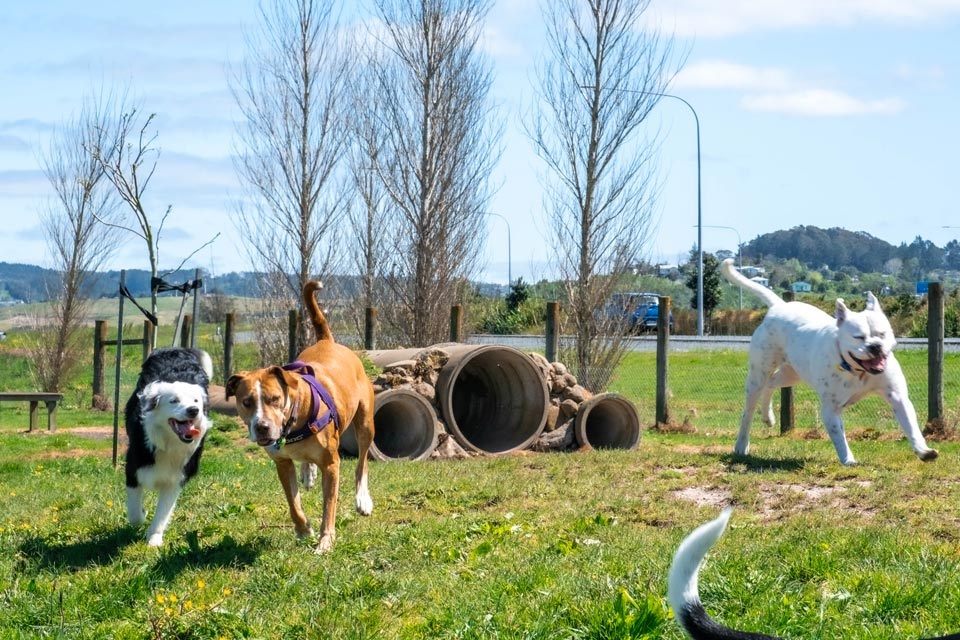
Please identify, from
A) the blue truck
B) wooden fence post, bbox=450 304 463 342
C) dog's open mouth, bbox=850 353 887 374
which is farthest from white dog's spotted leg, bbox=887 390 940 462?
wooden fence post, bbox=450 304 463 342

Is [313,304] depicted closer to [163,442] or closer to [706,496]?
[163,442]

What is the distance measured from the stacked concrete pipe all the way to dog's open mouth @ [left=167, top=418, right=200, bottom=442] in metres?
6.04

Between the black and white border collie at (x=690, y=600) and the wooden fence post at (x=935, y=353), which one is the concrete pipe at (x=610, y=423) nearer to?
the wooden fence post at (x=935, y=353)

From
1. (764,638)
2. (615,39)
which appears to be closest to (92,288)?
(615,39)

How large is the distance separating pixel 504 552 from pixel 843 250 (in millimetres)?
167533

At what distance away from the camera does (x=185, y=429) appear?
714cm

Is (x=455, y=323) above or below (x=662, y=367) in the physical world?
above

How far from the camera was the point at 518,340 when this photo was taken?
33.4 meters

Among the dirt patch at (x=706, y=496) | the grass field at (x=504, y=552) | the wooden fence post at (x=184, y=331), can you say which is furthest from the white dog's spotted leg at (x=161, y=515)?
the wooden fence post at (x=184, y=331)

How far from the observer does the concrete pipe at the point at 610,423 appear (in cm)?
1340

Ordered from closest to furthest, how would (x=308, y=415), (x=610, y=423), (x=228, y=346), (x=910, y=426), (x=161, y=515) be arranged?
1. (x=308, y=415)
2. (x=161, y=515)
3. (x=910, y=426)
4. (x=610, y=423)
5. (x=228, y=346)

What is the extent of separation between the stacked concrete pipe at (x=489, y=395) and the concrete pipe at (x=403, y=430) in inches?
15.1

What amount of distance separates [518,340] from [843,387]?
74.6ft

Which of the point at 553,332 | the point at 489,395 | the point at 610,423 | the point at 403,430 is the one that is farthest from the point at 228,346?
the point at 610,423
